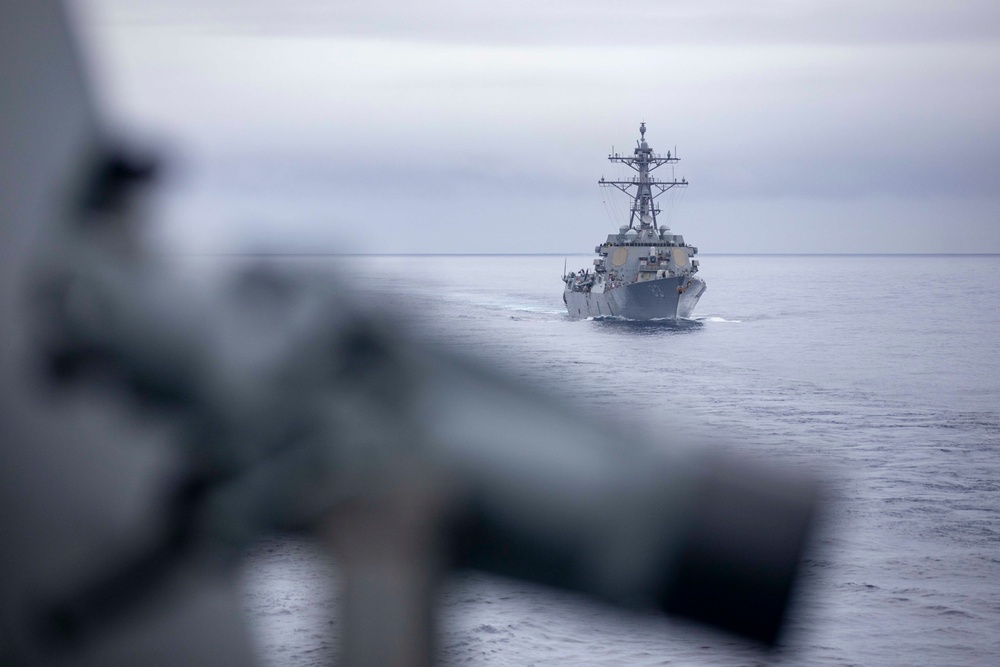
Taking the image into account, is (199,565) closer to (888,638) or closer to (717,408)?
(888,638)

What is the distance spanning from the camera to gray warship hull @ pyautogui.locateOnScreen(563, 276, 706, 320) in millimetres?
60625

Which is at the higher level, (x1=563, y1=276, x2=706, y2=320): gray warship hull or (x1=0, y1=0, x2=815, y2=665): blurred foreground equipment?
(x1=0, y1=0, x2=815, y2=665): blurred foreground equipment

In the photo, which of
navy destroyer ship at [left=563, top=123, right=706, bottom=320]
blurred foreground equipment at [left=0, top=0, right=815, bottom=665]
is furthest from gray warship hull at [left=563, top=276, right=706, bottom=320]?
blurred foreground equipment at [left=0, top=0, right=815, bottom=665]

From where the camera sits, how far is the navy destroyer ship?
61188 mm

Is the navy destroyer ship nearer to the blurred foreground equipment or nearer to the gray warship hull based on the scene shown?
the gray warship hull

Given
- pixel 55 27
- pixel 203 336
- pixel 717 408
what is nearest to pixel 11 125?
pixel 55 27

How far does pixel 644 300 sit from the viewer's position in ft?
201

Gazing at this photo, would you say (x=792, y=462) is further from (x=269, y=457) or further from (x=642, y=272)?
(x=642, y=272)

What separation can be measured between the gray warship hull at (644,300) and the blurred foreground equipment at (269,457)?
60.1 meters

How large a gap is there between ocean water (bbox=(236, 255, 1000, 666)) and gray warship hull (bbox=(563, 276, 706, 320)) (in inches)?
45.6

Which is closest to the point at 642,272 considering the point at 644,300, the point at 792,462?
the point at 644,300

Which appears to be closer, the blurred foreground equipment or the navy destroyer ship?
the blurred foreground equipment

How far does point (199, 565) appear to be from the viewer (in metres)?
0.86

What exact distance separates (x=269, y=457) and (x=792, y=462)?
41 cm
